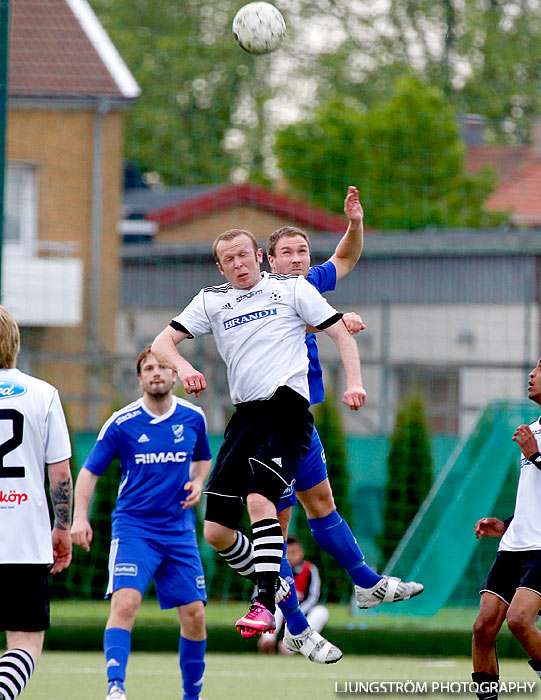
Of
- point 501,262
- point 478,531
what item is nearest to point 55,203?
point 501,262

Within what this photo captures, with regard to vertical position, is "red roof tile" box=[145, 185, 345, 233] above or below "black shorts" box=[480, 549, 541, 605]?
above

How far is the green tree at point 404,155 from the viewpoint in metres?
32.8

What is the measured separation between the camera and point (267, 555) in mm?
6504

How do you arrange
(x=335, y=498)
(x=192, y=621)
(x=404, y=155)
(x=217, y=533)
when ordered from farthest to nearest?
(x=404, y=155)
(x=335, y=498)
(x=192, y=621)
(x=217, y=533)

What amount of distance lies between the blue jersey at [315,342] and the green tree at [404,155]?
2461 centimetres

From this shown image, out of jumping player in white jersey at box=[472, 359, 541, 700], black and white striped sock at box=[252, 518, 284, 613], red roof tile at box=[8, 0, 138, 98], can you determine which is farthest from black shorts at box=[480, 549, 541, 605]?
red roof tile at box=[8, 0, 138, 98]

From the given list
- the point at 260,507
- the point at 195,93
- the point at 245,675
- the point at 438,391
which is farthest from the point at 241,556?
the point at 195,93

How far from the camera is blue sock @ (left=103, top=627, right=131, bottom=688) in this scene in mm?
7711

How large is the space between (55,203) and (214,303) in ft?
42.4

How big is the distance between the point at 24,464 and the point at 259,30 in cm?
336

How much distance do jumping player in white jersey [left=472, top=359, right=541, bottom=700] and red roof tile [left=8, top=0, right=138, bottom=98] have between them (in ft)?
30.3

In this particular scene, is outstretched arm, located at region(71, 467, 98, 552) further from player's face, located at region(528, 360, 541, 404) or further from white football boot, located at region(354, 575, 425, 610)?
player's face, located at region(528, 360, 541, 404)

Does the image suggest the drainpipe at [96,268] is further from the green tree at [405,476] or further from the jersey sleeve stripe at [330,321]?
the jersey sleeve stripe at [330,321]

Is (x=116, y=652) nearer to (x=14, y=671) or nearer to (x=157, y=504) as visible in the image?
(x=157, y=504)
